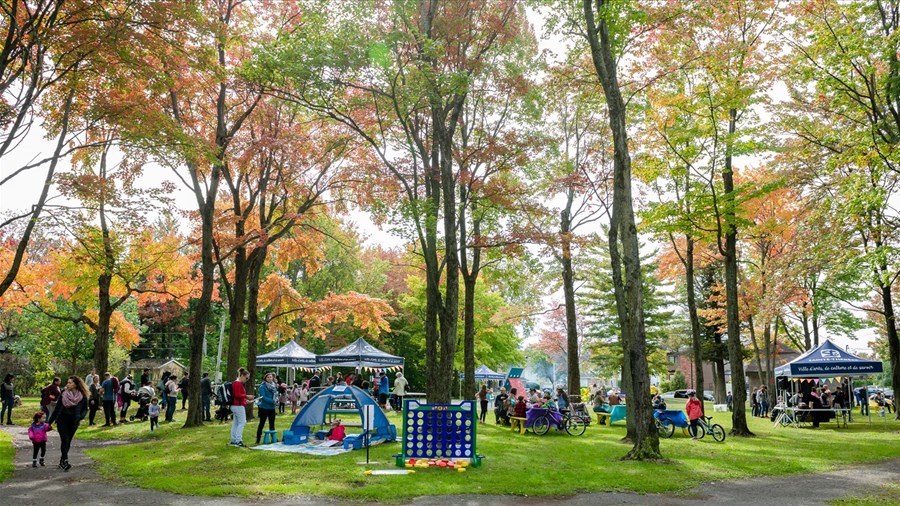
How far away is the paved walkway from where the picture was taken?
321 inches

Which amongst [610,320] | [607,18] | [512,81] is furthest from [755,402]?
[607,18]

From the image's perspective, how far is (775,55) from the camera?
18688mm

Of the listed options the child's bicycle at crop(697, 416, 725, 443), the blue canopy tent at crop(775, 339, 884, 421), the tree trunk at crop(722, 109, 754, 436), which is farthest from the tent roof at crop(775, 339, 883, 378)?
the child's bicycle at crop(697, 416, 725, 443)

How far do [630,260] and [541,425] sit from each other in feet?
22.6

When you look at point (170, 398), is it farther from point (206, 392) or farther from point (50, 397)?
point (50, 397)

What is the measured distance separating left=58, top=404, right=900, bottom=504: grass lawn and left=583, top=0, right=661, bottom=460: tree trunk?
2.29 feet

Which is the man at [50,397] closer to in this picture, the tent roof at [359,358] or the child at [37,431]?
the child at [37,431]

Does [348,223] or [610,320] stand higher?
[348,223]

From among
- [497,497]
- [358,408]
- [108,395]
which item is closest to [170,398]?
[108,395]

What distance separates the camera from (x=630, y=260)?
41.2 ft

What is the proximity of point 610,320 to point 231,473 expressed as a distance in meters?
35.3

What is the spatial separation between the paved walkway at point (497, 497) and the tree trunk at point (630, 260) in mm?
2058

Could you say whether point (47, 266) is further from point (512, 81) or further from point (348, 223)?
point (348, 223)

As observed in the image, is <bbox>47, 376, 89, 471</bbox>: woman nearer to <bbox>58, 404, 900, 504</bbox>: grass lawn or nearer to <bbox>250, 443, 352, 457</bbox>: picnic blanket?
<bbox>58, 404, 900, 504</bbox>: grass lawn
